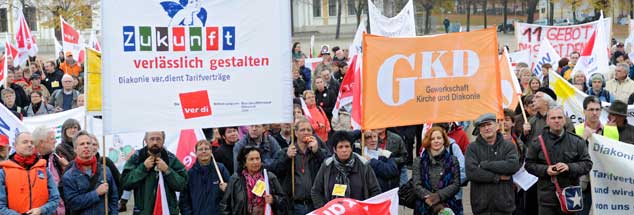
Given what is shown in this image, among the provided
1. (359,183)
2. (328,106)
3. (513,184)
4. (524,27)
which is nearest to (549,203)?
(513,184)

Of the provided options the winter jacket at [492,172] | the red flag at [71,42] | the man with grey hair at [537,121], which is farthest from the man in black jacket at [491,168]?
the red flag at [71,42]

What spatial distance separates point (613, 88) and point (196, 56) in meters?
7.94

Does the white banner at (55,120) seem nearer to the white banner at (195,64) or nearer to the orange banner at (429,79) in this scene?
the white banner at (195,64)

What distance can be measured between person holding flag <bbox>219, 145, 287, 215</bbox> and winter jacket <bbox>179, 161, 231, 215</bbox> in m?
0.38

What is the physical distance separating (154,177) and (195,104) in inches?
40.2

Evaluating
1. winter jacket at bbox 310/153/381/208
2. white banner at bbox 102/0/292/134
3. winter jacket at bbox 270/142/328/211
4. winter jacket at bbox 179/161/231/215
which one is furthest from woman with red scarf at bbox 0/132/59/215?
winter jacket at bbox 310/153/381/208

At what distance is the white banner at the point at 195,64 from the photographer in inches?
321

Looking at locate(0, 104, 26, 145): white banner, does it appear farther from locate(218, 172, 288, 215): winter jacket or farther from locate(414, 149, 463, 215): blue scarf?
locate(414, 149, 463, 215): blue scarf

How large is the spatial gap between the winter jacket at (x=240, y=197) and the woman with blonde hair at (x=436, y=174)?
1.21 meters

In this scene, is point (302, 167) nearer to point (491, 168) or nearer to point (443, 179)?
point (443, 179)

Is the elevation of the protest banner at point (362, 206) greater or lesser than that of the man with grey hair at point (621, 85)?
lesser

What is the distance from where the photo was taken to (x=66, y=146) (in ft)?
31.9

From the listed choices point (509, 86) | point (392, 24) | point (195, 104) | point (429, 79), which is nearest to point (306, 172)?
point (195, 104)

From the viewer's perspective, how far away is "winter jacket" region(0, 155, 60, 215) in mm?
7773
